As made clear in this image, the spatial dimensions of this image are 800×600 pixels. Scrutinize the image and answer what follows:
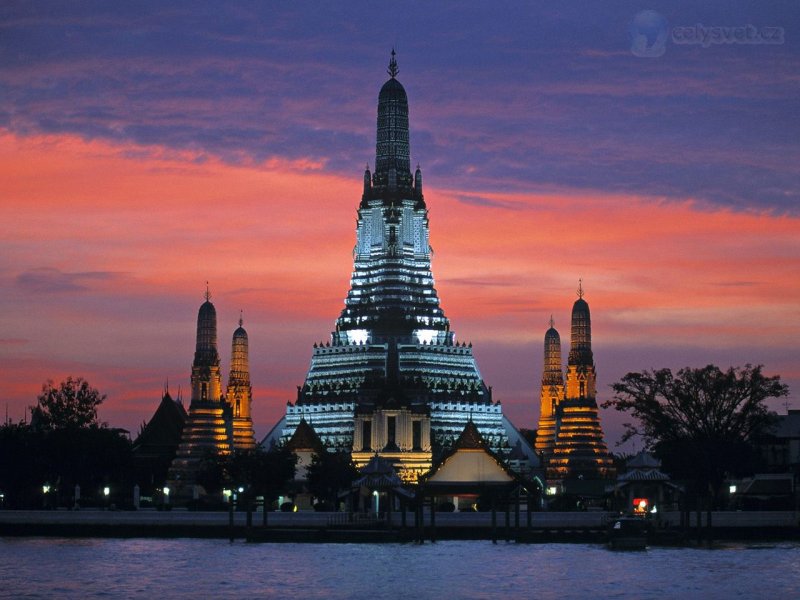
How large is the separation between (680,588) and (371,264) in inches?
3690

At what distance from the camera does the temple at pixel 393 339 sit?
566 feet

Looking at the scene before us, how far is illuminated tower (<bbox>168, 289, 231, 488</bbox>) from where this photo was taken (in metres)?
170

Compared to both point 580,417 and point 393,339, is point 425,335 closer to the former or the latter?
point 393,339

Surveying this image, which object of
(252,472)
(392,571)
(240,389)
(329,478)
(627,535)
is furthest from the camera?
(240,389)

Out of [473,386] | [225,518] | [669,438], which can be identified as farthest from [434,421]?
[225,518]

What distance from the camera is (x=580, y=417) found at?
174 metres

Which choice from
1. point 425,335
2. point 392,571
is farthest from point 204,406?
point 392,571

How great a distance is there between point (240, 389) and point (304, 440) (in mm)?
21783

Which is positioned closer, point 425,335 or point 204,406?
point 204,406

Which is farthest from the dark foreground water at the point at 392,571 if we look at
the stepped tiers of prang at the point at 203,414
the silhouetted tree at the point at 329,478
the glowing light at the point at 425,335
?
the glowing light at the point at 425,335

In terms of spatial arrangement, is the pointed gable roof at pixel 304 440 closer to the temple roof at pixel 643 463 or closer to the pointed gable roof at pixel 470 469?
the pointed gable roof at pixel 470 469

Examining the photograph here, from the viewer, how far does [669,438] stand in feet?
449

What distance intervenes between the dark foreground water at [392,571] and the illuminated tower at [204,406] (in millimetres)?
51775

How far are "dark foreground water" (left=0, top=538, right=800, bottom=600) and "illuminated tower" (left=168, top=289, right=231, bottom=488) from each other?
51.8 metres
